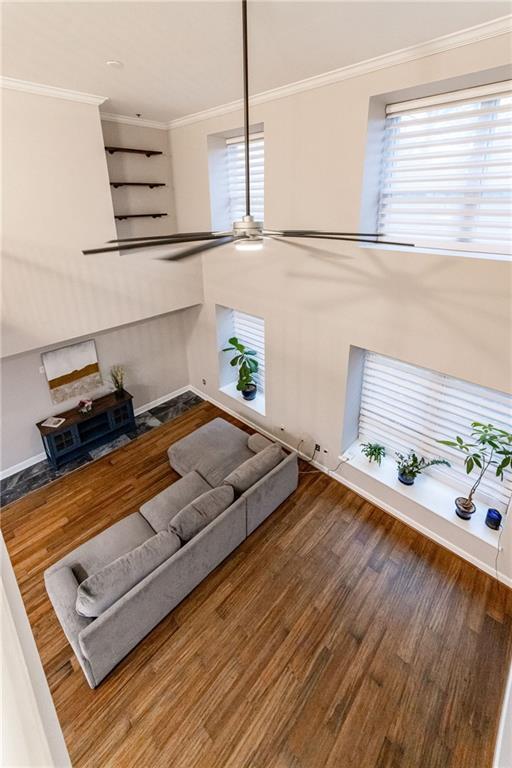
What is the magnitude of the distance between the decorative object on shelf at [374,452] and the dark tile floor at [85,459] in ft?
11.4

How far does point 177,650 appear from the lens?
10.7 feet

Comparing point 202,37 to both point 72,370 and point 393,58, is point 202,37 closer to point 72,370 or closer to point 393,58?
point 393,58

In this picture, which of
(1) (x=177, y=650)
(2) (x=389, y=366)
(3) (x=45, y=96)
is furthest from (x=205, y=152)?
(1) (x=177, y=650)

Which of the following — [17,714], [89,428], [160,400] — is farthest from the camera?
[160,400]

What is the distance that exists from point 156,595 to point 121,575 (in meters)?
0.37

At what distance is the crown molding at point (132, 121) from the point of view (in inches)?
188

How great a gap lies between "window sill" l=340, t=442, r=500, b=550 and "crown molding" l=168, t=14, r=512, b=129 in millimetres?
4002

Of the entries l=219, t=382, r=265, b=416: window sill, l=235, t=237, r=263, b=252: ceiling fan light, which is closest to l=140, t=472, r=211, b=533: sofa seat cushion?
l=219, t=382, r=265, b=416: window sill

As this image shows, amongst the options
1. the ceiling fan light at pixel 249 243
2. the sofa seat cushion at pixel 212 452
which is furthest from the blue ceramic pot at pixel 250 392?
the ceiling fan light at pixel 249 243

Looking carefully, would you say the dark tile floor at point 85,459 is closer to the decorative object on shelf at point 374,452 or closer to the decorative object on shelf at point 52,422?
the decorative object on shelf at point 52,422

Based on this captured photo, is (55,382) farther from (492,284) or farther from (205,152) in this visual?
(492,284)

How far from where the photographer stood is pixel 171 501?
168 inches

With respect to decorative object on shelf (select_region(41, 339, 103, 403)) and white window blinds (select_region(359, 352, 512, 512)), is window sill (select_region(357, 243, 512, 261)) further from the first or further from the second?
decorative object on shelf (select_region(41, 339, 103, 403))

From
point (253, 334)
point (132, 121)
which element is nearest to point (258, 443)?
point (253, 334)
